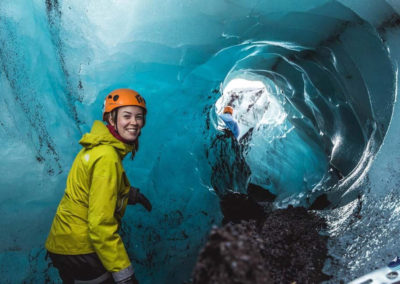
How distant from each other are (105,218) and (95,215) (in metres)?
0.07

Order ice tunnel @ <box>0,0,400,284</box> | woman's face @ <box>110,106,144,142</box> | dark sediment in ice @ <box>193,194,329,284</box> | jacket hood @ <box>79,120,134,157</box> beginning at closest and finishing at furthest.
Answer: dark sediment in ice @ <box>193,194,329,284</box>, jacket hood @ <box>79,120,134,157</box>, woman's face @ <box>110,106,144,142</box>, ice tunnel @ <box>0,0,400,284</box>

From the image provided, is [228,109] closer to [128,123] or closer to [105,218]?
[128,123]

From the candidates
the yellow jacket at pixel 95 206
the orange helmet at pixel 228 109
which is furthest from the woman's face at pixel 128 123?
the orange helmet at pixel 228 109

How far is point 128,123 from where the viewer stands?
2.74 m

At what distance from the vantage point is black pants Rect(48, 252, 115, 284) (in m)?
2.46

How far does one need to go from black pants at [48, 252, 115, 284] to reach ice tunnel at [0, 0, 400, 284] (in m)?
0.99

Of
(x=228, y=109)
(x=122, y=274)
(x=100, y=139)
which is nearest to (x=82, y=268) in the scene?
(x=122, y=274)

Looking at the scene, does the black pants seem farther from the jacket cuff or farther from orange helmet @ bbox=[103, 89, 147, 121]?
orange helmet @ bbox=[103, 89, 147, 121]

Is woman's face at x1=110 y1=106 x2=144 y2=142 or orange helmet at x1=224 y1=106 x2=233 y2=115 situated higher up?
woman's face at x1=110 y1=106 x2=144 y2=142

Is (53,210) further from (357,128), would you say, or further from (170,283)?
(357,128)

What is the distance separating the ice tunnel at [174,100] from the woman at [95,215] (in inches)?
33.3

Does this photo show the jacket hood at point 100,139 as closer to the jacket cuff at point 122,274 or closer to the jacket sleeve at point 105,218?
the jacket sleeve at point 105,218

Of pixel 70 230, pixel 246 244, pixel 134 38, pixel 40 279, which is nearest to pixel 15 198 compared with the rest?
pixel 40 279

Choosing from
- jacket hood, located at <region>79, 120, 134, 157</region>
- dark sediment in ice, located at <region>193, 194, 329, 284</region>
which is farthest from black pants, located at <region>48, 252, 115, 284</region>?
dark sediment in ice, located at <region>193, 194, 329, 284</region>
